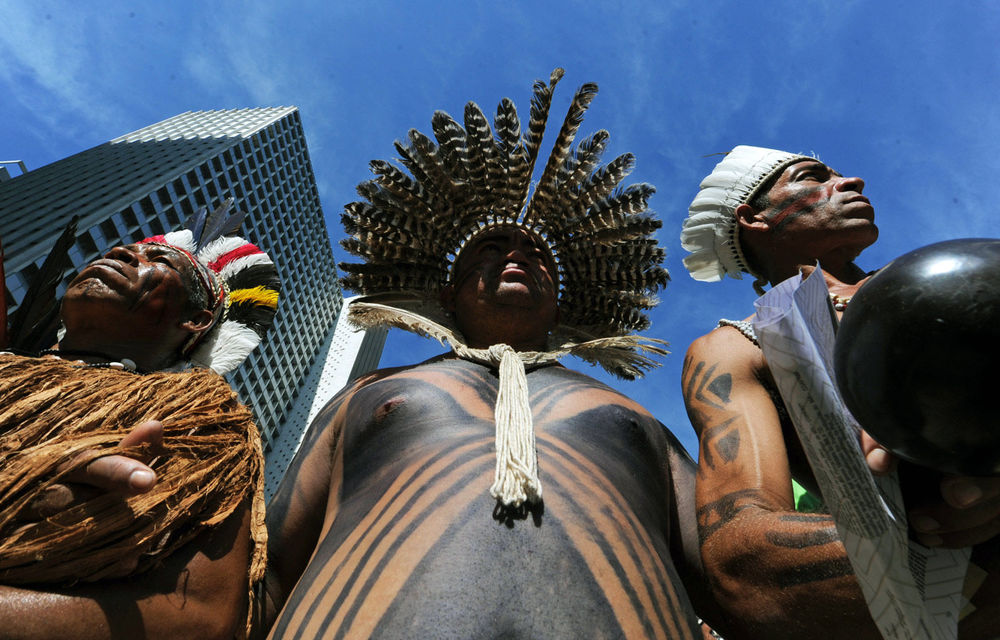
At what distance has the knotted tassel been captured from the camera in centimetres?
169

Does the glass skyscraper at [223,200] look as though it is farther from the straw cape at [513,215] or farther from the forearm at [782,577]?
the forearm at [782,577]

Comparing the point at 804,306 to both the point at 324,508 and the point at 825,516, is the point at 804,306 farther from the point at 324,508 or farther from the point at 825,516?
the point at 324,508

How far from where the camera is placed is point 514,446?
1854 mm

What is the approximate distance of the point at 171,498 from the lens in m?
1.81

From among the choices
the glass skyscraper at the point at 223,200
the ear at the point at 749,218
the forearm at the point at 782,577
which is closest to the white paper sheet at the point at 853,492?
the forearm at the point at 782,577

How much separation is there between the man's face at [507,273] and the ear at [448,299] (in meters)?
0.04

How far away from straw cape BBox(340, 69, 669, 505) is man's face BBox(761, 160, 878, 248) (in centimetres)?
76

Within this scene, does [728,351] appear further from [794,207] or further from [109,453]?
[109,453]

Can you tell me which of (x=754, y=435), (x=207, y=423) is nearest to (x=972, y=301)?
(x=754, y=435)

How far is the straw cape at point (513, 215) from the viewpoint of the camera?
362 cm

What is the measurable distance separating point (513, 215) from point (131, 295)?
2109 millimetres

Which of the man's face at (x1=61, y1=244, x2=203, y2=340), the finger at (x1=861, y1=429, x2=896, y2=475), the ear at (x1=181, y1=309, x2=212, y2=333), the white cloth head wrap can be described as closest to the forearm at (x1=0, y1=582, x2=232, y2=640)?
the man's face at (x1=61, y1=244, x2=203, y2=340)

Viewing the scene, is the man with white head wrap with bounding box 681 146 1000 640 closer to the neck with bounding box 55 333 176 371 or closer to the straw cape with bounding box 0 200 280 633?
the straw cape with bounding box 0 200 280 633

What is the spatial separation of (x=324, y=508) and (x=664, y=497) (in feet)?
4.38
